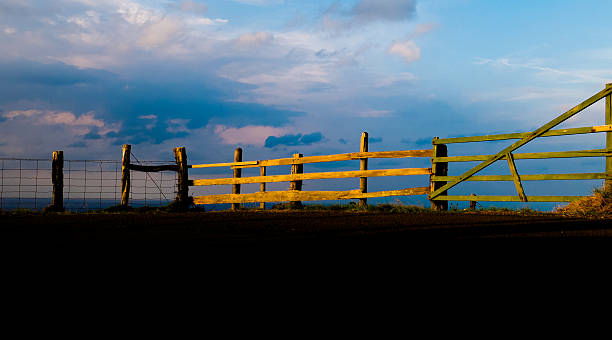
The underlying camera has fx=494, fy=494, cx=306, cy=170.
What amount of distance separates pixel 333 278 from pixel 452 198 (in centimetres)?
984

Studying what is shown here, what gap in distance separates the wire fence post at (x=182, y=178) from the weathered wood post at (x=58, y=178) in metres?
3.66

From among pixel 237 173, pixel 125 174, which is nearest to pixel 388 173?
pixel 237 173

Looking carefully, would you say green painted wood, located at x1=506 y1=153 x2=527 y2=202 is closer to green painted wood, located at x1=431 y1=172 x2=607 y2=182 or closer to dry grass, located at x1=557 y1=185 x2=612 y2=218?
green painted wood, located at x1=431 y1=172 x2=607 y2=182

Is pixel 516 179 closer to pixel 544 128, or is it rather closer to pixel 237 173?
pixel 544 128

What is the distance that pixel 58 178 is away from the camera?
16.1m

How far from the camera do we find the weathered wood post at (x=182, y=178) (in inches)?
672

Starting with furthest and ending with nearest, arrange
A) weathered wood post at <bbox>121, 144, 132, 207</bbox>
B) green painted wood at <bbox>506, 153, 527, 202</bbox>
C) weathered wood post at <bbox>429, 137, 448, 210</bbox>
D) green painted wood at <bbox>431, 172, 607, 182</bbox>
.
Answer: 1. weathered wood post at <bbox>121, 144, 132, 207</bbox>
2. weathered wood post at <bbox>429, 137, 448, 210</bbox>
3. green painted wood at <bbox>506, 153, 527, 202</bbox>
4. green painted wood at <bbox>431, 172, 607, 182</bbox>

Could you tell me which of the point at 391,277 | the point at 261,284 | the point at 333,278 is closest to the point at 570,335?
the point at 391,277

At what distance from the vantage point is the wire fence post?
17.1 meters

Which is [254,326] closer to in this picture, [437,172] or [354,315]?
[354,315]

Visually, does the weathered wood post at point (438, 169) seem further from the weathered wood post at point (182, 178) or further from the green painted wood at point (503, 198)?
the weathered wood post at point (182, 178)

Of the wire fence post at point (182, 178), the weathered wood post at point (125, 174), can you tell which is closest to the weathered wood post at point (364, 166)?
the wire fence post at point (182, 178)

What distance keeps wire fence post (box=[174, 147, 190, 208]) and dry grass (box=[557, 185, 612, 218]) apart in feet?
38.2

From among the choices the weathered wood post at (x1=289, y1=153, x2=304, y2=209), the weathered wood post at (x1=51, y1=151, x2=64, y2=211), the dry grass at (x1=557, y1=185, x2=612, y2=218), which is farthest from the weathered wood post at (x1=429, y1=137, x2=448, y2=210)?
the weathered wood post at (x1=51, y1=151, x2=64, y2=211)
